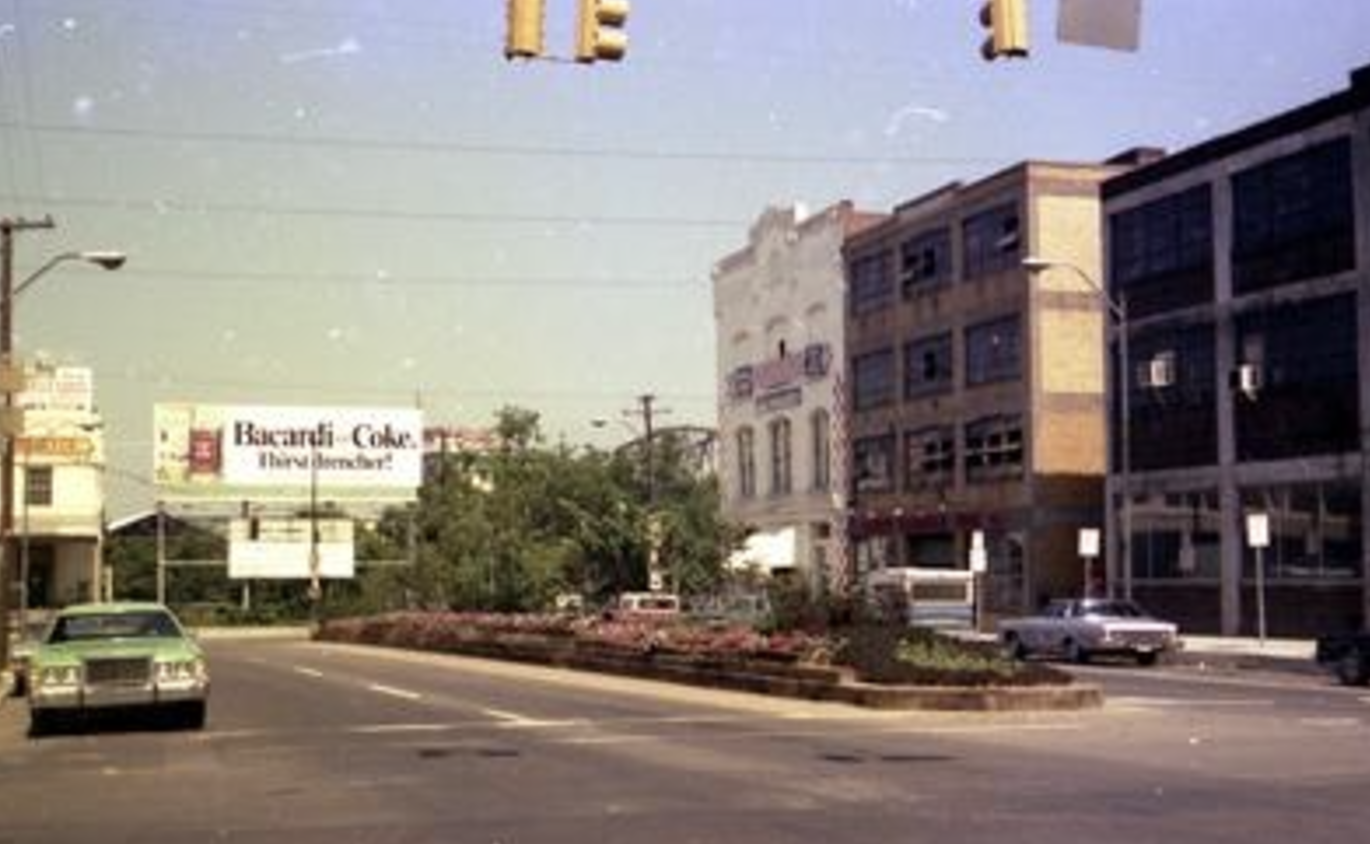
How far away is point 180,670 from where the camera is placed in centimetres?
2373

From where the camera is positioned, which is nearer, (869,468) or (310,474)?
(869,468)

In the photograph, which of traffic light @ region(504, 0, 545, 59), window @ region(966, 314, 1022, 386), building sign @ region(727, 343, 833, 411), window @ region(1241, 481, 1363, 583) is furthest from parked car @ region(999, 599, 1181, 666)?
building sign @ region(727, 343, 833, 411)

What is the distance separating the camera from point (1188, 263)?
5981cm

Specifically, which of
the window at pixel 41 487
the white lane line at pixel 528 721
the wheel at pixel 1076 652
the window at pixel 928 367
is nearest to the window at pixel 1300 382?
the wheel at pixel 1076 652

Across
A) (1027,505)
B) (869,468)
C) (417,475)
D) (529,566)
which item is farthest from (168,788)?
(417,475)

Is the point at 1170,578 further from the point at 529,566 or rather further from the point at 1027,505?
the point at 529,566

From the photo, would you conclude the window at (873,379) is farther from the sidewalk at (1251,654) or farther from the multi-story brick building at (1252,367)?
the sidewalk at (1251,654)

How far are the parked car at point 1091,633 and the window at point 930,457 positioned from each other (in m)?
26.7

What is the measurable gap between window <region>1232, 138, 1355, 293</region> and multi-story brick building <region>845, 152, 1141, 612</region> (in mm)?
9908

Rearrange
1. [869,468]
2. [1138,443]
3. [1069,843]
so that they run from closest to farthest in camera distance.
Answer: [1069,843], [1138,443], [869,468]

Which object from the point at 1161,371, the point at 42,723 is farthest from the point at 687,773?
the point at 1161,371

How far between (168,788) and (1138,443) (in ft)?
158

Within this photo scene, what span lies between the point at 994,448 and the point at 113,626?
165 ft

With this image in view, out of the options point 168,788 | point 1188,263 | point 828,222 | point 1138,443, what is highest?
point 828,222
